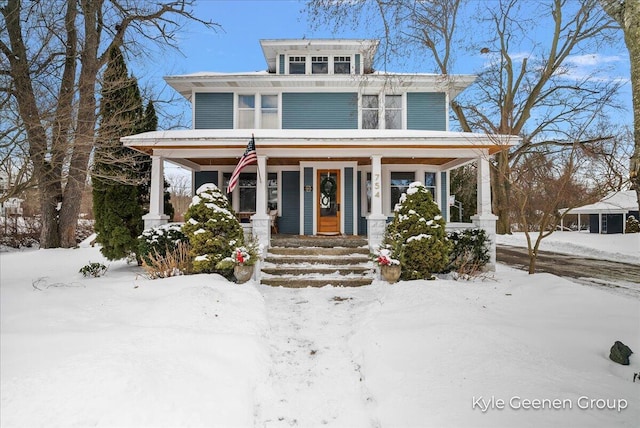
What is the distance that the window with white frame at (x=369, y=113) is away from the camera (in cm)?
1214

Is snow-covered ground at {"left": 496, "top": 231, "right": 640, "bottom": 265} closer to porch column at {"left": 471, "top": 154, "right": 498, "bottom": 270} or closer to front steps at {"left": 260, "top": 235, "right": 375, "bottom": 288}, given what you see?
porch column at {"left": 471, "top": 154, "right": 498, "bottom": 270}

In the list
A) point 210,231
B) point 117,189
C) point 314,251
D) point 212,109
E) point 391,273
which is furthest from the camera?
point 212,109

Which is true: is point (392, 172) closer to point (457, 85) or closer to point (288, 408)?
point (457, 85)

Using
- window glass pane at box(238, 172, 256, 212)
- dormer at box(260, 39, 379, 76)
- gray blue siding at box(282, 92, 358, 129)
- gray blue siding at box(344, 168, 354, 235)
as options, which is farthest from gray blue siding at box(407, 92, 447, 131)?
window glass pane at box(238, 172, 256, 212)

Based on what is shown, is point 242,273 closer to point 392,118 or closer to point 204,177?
point 204,177

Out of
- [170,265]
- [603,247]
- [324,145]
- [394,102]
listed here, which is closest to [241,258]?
[170,265]

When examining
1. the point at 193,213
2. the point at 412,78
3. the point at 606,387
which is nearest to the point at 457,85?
the point at 412,78

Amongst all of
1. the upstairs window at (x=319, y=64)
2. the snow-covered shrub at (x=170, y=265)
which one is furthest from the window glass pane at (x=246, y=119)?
the snow-covered shrub at (x=170, y=265)

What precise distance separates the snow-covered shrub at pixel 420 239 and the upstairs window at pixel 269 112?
643 cm

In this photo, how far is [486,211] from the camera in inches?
341

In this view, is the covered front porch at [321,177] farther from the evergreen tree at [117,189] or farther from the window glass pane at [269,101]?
the window glass pane at [269,101]

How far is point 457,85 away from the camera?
1206 cm

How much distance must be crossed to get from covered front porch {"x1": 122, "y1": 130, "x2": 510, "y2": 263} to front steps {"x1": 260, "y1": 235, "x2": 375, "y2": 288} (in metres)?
0.56

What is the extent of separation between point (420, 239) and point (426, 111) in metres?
6.61
